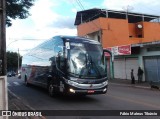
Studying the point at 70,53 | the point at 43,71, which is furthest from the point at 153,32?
the point at 70,53

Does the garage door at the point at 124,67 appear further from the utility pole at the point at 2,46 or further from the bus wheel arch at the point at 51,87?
the utility pole at the point at 2,46

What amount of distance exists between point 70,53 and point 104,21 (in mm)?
31348

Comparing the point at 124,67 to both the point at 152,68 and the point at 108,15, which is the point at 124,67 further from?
the point at 108,15

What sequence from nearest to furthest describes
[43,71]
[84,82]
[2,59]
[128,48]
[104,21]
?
1. [2,59]
2. [84,82]
3. [43,71]
4. [128,48]
5. [104,21]

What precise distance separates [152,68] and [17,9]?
18.4 meters

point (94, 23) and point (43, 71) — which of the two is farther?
point (94, 23)

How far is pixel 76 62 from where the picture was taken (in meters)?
14.8

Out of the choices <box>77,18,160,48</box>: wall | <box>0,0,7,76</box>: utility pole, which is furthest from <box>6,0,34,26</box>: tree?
<box>77,18,160,48</box>: wall

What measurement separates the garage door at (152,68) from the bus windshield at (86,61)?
52.2 ft

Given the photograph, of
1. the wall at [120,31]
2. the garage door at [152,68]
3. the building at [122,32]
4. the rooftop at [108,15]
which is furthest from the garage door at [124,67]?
the rooftop at [108,15]

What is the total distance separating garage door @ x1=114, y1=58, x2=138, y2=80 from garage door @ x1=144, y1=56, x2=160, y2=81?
2.22 metres

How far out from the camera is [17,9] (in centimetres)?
1606

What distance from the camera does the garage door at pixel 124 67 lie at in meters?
34.6

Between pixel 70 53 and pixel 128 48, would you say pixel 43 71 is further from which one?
pixel 128 48
